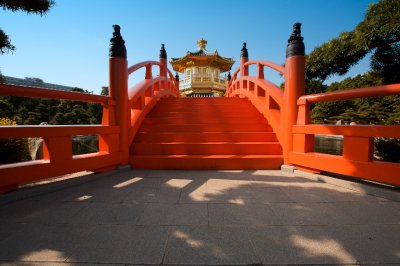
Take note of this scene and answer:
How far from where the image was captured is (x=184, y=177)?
3.55m

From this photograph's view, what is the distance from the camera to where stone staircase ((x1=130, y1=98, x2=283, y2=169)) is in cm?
405

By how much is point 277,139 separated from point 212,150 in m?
1.44

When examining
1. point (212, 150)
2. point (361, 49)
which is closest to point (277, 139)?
point (212, 150)

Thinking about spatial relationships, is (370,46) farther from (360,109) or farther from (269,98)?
(360,109)

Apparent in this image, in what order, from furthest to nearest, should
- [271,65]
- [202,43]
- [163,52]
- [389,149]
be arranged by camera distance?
→ [202,43]
[163,52]
[389,149]
[271,65]

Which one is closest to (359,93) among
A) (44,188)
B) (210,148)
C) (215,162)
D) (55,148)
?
(215,162)

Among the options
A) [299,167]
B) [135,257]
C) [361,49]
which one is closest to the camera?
[135,257]

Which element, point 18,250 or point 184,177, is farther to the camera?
point 184,177

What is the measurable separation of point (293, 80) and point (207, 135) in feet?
6.50

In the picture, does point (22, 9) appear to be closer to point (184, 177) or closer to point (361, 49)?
point (184, 177)

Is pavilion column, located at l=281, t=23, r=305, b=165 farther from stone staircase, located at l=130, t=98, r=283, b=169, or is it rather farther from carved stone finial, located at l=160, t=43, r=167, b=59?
carved stone finial, located at l=160, t=43, r=167, b=59

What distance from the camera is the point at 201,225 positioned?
1.99 metres

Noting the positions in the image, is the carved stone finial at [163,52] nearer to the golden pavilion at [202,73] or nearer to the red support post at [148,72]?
the red support post at [148,72]

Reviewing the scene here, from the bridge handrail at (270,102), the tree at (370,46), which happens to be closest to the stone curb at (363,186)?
the bridge handrail at (270,102)
